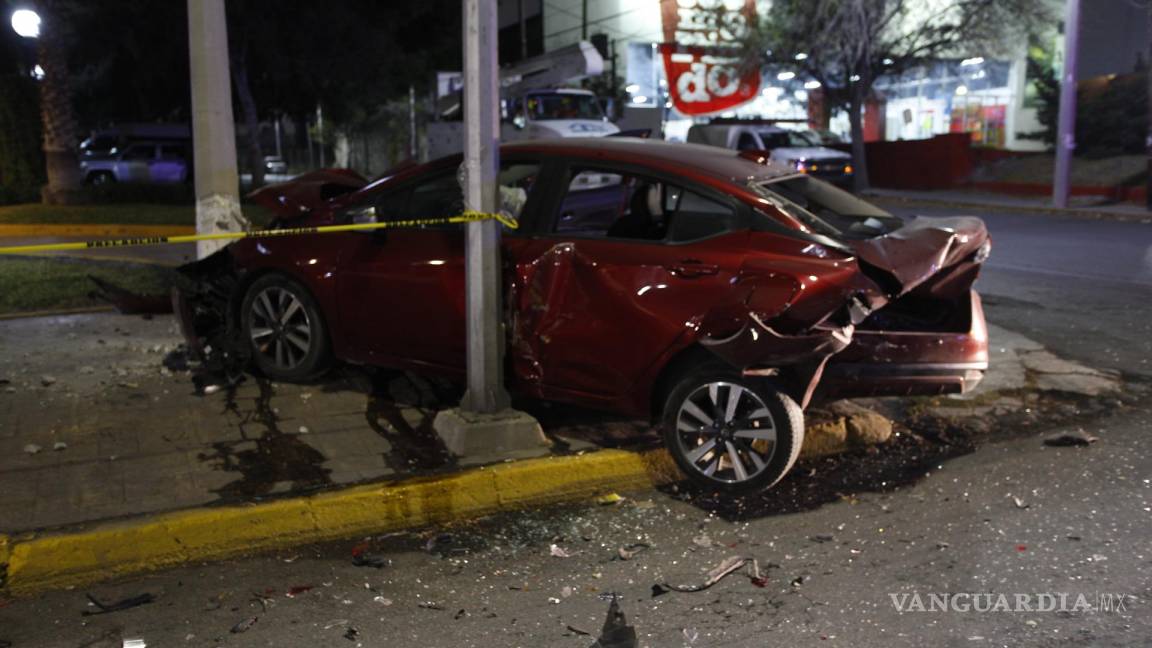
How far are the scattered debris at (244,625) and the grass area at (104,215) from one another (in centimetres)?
1249

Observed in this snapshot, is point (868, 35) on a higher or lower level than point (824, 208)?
higher

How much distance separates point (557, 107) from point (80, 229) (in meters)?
13.1

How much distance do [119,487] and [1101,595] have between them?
4255 millimetres

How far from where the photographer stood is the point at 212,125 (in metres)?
8.06

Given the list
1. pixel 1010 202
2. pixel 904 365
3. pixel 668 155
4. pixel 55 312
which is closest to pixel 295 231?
pixel 668 155

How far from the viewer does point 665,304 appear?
5.21 metres

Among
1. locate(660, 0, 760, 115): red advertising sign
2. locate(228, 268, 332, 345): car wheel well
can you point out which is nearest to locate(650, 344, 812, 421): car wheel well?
locate(228, 268, 332, 345): car wheel well

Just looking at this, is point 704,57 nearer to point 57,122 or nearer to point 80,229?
point 57,122

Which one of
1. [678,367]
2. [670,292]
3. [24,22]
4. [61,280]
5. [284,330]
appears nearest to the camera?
[670,292]

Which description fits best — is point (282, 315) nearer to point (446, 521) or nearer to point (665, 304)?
point (446, 521)

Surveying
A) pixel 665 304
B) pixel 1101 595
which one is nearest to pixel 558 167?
pixel 665 304

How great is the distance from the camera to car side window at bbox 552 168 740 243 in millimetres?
5391

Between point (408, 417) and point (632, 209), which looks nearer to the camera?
point (632, 209)

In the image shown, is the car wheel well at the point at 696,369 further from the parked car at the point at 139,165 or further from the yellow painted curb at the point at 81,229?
the parked car at the point at 139,165
